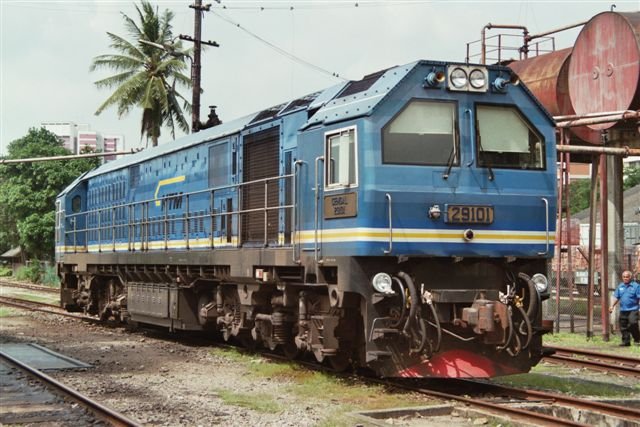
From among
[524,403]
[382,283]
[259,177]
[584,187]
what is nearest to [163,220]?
[259,177]

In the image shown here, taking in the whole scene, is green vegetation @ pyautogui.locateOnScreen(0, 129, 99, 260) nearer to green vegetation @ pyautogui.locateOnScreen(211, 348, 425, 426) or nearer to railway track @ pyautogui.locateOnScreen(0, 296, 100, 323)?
railway track @ pyautogui.locateOnScreen(0, 296, 100, 323)

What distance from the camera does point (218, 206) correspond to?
47.0 ft

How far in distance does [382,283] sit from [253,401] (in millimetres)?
2014

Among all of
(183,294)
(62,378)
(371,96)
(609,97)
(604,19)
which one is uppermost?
(604,19)

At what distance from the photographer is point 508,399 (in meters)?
9.52

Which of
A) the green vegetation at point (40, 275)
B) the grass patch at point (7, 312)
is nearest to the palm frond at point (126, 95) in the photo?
the grass patch at point (7, 312)

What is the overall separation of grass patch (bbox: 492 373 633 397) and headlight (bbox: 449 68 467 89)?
3961 millimetres

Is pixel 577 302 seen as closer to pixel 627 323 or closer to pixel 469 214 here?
pixel 627 323

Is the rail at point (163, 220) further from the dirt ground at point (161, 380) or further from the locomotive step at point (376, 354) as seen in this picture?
the locomotive step at point (376, 354)

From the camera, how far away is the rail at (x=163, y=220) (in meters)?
12.4

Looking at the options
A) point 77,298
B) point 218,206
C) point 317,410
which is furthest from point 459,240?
point 77,298

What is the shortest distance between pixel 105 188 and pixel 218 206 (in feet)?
26.0

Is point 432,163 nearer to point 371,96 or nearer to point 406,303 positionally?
point 371,96

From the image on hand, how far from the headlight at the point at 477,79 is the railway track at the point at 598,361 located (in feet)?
13.3
